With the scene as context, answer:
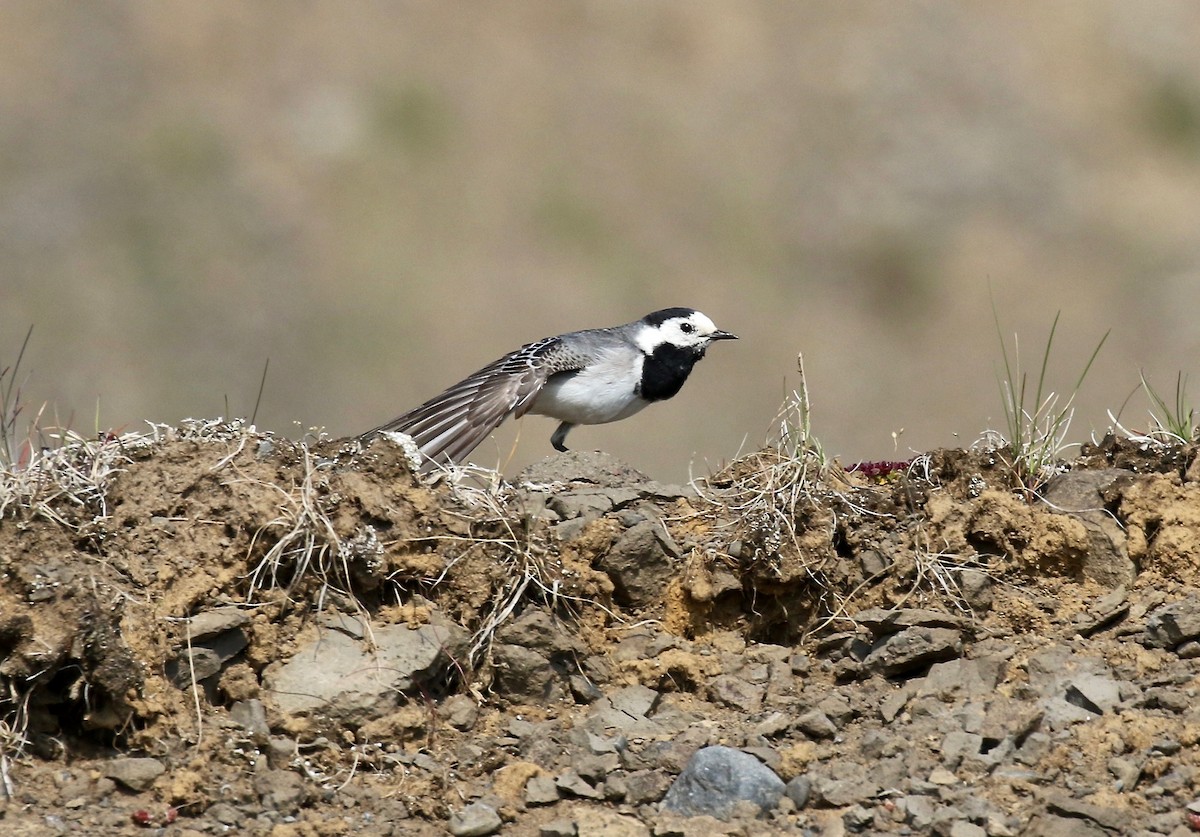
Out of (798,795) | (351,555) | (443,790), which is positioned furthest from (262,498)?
(798,795)

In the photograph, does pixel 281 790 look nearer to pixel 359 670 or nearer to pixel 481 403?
pixel 359 670

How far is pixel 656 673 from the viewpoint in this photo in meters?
5.74

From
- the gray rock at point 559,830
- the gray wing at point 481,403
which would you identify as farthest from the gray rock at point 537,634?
the gray wing at point 481,403

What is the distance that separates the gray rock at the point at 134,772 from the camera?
4.86 meters

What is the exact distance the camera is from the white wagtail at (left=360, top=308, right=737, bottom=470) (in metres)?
9.54

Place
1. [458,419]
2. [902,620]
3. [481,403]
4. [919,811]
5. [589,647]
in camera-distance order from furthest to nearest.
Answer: [481,403]
[458,419]
[589,647]
[902,620]
[919,811]

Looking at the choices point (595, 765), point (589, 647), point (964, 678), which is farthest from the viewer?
point (589, 647)

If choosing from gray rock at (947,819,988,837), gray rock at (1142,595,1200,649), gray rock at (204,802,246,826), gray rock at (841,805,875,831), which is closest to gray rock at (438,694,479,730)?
gray rock at (204,802,246,826)

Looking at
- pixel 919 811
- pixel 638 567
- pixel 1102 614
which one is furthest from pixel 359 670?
pixel 1102 614

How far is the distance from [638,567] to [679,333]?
19.0 ft

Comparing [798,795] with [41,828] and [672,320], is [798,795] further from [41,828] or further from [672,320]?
[672,320]

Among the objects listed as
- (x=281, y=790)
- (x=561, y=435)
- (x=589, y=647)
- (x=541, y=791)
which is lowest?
(x=281, y=790)

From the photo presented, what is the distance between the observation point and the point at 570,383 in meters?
10.8

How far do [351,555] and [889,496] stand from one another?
2.16 metres
